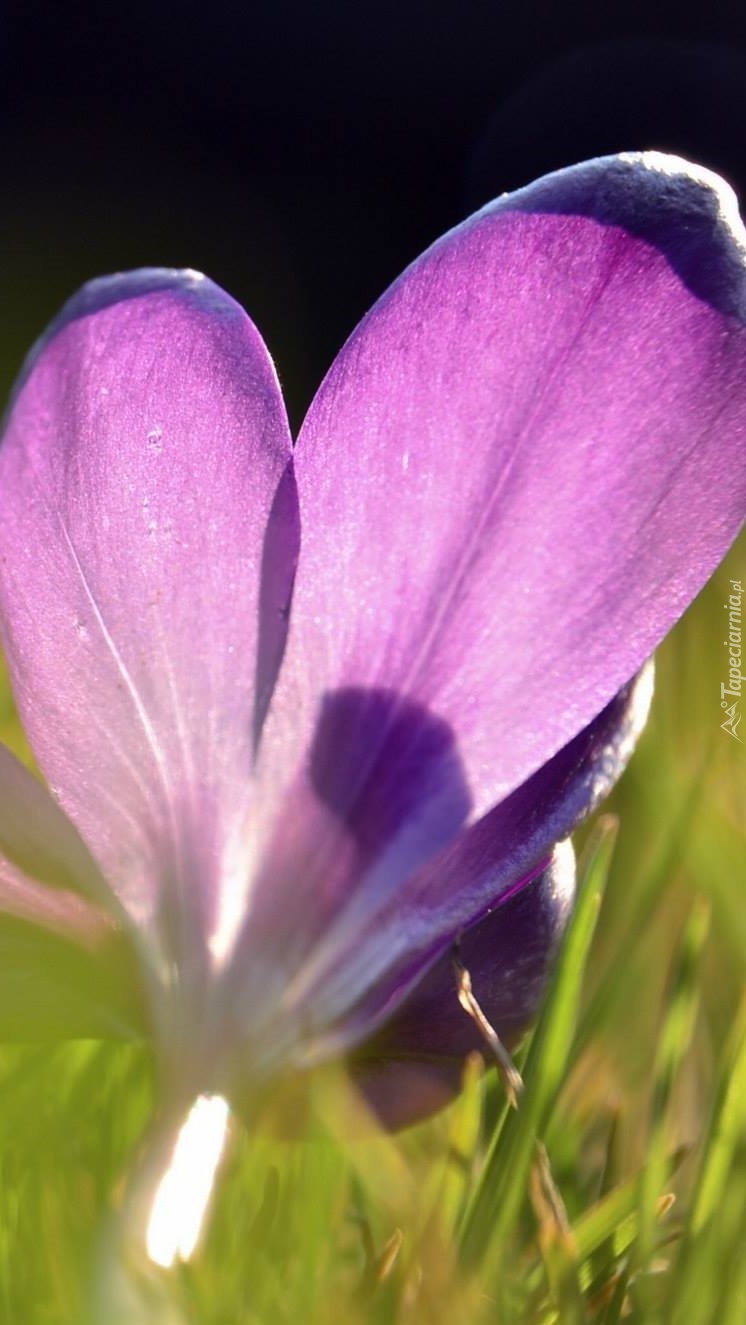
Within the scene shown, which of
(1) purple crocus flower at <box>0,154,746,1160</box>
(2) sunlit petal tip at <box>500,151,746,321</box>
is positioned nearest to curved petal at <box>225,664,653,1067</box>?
(1) purple crocus flower at <box>0,154,746,1160</box>

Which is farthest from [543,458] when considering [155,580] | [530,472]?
[155,580]

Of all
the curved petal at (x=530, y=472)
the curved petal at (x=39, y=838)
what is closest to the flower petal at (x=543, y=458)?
the curved petal at (x=530, y=472)

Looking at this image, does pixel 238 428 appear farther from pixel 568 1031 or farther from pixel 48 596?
pixel 568 1031

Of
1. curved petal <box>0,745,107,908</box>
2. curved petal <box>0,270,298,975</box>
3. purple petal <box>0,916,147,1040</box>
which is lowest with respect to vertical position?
purple petal <box>0,916,147,1040</box>

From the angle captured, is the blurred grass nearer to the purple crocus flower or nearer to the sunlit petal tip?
the purple crocus flower

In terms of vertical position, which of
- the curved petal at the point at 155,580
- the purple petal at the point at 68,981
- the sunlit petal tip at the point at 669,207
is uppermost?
the sunlit petal tip at the point at 669,207

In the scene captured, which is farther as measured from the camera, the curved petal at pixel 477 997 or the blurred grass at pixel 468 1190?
the curved petal at pixel 477 997

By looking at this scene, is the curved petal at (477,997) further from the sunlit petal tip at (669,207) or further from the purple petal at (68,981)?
the sunlit petal tip at (669,207)
